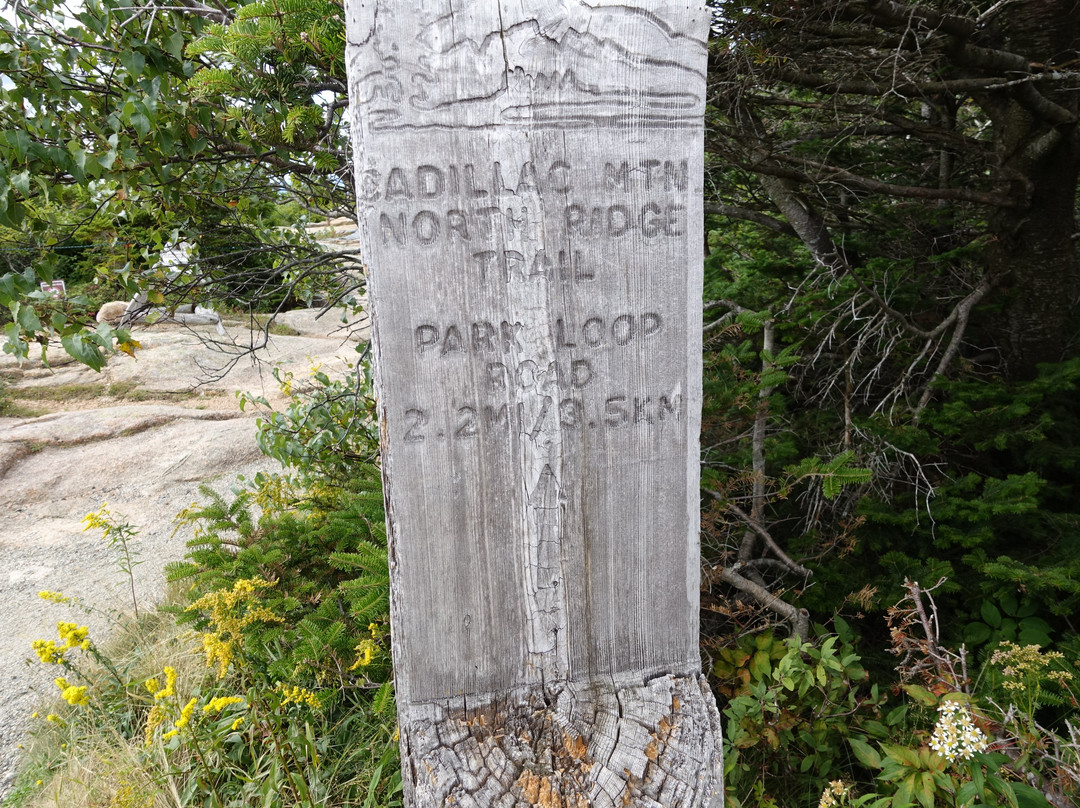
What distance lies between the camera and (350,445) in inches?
165

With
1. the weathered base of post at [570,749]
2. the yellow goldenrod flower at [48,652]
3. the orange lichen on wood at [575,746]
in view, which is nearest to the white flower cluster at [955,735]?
the weathered base of post at [570,749]

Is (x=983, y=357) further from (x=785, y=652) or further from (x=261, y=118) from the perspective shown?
(x=261, y=118)

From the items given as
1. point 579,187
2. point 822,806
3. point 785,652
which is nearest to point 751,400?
point 785,652

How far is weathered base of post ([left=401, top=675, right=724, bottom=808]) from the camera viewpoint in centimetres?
147

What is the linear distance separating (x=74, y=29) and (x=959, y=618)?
4452 millimetres

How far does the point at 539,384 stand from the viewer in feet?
4.72

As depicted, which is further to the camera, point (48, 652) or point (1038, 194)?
point (1038, 194)

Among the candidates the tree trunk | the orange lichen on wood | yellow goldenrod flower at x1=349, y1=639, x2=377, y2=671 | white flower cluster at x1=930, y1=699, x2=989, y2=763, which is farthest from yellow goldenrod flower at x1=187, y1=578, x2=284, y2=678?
the tree trunk

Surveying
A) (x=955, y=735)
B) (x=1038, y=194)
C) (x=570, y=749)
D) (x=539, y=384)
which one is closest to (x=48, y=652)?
(x=570, y=749)

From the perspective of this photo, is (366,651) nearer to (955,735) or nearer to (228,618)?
(228,618)

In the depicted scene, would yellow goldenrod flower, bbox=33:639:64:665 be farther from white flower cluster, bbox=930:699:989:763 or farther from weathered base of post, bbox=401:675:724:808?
white flower cluster, bbox=930:699:989:763

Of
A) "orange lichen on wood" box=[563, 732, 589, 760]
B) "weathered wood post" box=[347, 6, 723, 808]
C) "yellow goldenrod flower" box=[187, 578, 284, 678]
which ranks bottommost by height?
"yellow goldenrod flower" box=[187, 578, 284, 678]

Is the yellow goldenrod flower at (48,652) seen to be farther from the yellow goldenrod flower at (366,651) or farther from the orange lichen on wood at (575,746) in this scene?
the orange lichen on wood at (575,746)

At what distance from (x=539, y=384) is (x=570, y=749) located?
835 mm
